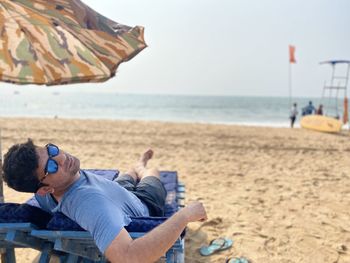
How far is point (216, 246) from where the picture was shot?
3.28m

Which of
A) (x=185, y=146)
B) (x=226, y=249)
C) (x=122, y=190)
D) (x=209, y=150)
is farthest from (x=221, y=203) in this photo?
(x=185, y=146)

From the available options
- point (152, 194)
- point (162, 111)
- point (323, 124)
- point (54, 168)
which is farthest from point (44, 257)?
point (162, 111)

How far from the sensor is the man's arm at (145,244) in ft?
5.27

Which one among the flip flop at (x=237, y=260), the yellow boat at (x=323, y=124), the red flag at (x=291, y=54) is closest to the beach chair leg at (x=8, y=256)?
the flip flop at (x=237, y=260)

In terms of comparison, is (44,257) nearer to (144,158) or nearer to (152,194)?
(152,194)

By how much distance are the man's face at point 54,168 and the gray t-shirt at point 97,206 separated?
0.06 meters

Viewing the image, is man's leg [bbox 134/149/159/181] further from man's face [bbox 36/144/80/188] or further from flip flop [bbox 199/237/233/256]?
man's face [bbox 36/144/80/188]

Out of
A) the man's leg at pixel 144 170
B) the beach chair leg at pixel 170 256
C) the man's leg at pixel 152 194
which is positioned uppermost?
the man's leg at pixel 152 194

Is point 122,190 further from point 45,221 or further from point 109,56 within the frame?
point 109,56

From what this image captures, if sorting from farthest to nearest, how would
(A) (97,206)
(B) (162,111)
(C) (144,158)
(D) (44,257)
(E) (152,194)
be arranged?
(B) (162,111) → (C) (144,158) → (E) (152,194) → (D) (44,257) → (A) (97,206)

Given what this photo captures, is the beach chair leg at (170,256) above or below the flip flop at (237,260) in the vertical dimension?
above

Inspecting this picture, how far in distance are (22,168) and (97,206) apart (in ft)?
1.38

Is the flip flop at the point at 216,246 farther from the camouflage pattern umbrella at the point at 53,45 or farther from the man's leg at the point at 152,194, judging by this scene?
the camouflage pattern umbrella at the point at 53,45

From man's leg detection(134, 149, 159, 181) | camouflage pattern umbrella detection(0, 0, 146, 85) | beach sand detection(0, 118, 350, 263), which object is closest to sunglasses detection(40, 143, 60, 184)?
camouflage pattern umbrella detection(0, 0, 146, 85)
